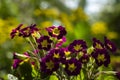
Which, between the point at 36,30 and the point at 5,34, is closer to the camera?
the point at 36,30

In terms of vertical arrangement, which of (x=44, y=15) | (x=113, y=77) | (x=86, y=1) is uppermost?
(x=86, y=1)

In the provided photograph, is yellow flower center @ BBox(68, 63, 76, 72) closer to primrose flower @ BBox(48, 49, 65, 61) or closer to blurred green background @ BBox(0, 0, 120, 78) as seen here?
primrose flower @ BBox(48, 49, 65, 61)

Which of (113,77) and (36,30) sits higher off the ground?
(36,30)

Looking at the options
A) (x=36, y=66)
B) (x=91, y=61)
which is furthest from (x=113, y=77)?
(x=36, y=66)

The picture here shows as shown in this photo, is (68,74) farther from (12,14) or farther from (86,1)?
(86,1)

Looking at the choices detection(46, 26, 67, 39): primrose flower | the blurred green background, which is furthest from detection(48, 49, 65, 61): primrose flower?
the blurred green background

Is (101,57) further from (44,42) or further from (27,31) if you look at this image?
(27,31)

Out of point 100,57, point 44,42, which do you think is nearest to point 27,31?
point 44,42

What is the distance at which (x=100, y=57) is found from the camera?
6.91 feet

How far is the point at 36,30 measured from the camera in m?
2.20

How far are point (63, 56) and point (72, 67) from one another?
66 mm

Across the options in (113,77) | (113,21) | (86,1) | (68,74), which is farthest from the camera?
(86,1)

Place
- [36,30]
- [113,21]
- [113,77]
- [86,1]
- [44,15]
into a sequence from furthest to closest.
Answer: [86,1], [113,21], [44,15], [113,77], [36,30]

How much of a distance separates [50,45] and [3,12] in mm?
4998
